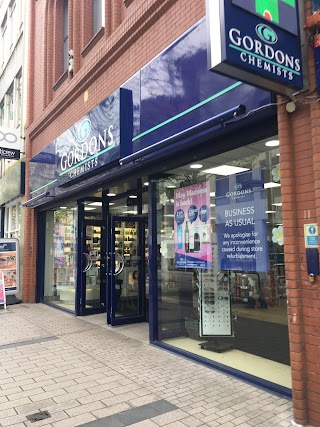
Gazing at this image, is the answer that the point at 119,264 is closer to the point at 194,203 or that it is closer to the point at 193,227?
the point at 193,227

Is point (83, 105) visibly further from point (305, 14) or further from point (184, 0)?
point (305, 14)

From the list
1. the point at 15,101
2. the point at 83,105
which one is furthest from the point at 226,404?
the point at 15,101

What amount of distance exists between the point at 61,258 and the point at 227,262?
7.31m

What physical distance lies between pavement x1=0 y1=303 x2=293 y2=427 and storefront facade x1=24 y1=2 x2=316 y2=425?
0.39 m

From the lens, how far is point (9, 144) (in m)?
12.9

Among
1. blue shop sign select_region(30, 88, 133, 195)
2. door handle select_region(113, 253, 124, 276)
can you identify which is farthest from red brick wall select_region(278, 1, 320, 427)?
door handle select_region(113, 253, 124, 276)

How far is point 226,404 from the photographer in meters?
4.03

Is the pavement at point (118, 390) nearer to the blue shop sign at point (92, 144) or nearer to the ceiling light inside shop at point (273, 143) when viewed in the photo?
the ceiling light inside shop at point (273, 143)

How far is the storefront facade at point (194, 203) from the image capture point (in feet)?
15.4

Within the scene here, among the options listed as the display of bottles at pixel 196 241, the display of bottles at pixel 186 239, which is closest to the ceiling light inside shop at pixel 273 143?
the display of bottles at pixel 196 241

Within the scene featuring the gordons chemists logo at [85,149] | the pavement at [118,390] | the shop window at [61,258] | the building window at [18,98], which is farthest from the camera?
the building window at [18,98]

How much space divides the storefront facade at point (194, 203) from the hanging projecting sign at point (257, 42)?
515mm

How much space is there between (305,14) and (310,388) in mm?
3576

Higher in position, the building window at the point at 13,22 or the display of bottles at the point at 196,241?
the building window at the point at 13,22
